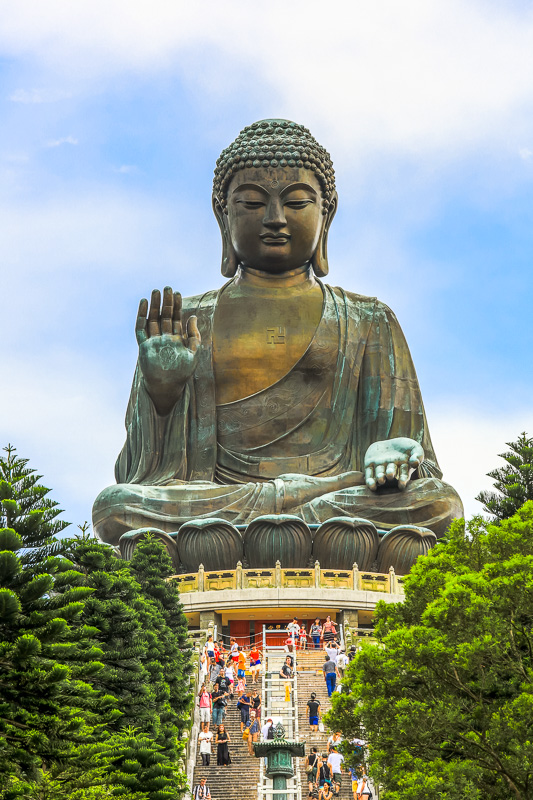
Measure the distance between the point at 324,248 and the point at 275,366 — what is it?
8.66 feet

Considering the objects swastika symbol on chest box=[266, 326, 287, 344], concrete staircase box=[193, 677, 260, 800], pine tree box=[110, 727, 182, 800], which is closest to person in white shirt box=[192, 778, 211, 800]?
concrete staircase box=[193, 677, 260, 800]

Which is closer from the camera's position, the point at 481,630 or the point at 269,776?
the point at 481,630

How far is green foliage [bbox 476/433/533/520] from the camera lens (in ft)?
60.3

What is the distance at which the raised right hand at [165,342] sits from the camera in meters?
28.5

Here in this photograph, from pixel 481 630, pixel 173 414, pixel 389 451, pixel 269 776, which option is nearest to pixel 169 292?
pixel 173 414

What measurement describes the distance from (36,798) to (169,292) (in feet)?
52.3

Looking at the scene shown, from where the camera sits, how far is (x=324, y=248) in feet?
103

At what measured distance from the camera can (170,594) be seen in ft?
67.8

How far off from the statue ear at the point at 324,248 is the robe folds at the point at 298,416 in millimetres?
388

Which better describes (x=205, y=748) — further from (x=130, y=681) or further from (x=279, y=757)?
(x=130, y=681)

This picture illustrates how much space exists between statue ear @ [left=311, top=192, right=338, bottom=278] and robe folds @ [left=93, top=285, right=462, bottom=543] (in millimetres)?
388

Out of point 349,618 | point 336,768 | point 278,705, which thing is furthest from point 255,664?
point 336,768

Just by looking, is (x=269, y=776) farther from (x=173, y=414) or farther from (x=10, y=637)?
(x=173, y=414)

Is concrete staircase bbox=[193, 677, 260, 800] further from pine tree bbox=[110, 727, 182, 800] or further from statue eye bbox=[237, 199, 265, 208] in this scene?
statue eye bbox=[237, 199, 265, 208]
